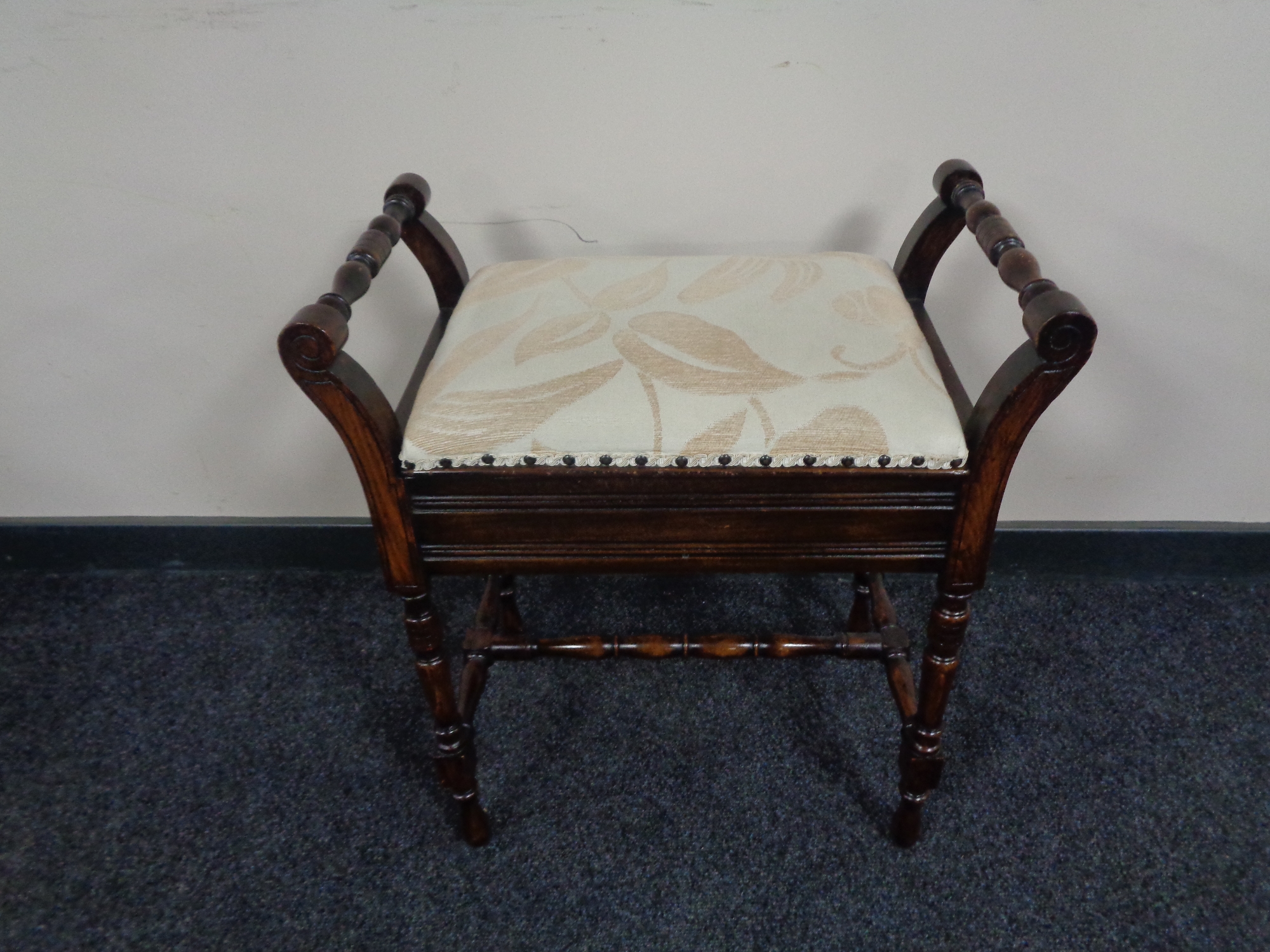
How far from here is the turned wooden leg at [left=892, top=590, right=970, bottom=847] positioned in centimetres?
77

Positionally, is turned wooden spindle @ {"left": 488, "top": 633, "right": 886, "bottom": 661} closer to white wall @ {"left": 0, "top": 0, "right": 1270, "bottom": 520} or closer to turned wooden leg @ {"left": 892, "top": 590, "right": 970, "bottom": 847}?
turned wooden leg @ {"left": 892, "top": 590, "right": 970, "bottom": 847}

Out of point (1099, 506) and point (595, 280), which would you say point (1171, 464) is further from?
point (595, 280)

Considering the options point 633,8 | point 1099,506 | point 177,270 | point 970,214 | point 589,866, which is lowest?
point 589,866

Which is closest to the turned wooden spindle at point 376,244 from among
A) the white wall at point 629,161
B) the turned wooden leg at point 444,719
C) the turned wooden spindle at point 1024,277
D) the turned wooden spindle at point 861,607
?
the white wall at point 629,161

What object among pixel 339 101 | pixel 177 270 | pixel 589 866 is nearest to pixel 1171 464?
pixel 589 866

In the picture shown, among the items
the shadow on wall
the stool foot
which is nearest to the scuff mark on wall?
the shadow on wall

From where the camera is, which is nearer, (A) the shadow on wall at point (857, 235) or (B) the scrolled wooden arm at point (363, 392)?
(B) the scrolled wooden arm at point (363, 392)

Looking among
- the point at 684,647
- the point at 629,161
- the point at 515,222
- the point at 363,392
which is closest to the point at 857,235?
the point at 629,161

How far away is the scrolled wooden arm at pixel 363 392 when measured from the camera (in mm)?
634

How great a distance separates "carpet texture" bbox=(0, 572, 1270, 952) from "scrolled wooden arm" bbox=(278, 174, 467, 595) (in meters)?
0.36

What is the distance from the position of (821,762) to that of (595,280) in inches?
22.2

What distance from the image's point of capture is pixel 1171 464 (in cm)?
117

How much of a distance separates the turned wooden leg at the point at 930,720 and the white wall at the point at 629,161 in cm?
41

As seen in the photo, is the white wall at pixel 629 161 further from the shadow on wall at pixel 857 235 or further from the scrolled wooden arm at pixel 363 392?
the scrolled wooden arm at pixel 363 392
